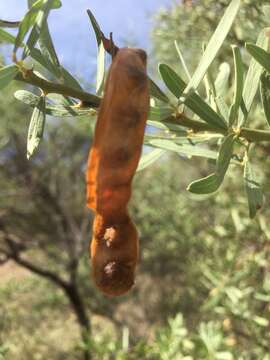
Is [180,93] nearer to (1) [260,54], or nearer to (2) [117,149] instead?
(1) [260,54]

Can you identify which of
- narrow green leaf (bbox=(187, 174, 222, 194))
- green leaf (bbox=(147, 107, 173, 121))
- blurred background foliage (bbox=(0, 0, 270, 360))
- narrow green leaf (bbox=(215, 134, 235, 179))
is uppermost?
green leaf (bbox=(147, 107, 173, 121))

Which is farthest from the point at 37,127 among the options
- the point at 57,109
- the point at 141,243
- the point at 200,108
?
the point at 141,243

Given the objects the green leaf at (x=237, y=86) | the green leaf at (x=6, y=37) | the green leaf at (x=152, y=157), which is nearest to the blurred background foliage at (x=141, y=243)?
the green leaf at (x=152, y=157)

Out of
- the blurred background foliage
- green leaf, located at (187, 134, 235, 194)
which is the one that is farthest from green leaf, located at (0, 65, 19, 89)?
the blurred background foliage

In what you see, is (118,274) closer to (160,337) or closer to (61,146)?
(160,337)

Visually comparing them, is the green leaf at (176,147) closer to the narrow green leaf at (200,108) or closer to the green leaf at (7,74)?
the narrow green leaf at (200,108)

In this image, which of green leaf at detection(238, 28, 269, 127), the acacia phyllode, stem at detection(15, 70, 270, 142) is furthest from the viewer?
green leaf at detection(238, 28, 269, 127)

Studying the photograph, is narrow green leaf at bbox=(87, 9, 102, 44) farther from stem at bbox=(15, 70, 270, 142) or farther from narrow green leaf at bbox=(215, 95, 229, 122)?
narrow green leaf at bbox=(215, 95, 229, 122)
